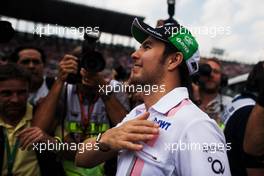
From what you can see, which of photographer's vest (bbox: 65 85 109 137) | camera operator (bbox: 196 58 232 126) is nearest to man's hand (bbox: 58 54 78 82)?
photographer's vest (bbox: 65 85 109 137)

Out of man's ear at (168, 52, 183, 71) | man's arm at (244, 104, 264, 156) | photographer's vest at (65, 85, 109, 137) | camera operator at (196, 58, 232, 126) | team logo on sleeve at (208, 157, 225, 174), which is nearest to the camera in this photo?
team logo on sleeve at (208, 157, 225, 174)

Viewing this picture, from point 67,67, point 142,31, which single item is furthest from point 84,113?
point 142,31

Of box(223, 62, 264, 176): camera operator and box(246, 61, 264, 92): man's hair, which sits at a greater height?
box(246, 61, 264, 92): man's hair

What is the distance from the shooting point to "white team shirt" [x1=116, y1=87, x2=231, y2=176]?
138 cm

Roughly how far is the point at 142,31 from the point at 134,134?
65 cm

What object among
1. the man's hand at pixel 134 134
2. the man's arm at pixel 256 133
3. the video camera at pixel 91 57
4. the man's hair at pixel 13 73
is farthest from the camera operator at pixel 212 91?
the man's hand at pixel 134 134

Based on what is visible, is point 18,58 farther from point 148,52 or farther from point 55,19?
point 55,19

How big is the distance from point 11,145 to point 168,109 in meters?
1.31

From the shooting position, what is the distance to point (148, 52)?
5.77 feet

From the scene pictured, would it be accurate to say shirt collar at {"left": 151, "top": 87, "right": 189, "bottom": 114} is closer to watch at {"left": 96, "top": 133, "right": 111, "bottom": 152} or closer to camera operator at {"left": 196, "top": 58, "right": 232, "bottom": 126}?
watch at {"left": 96, "top": 133, "right": 111, "bottom": 152}

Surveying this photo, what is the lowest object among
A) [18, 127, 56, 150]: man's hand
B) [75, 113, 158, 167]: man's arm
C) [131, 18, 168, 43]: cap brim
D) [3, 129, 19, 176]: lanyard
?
[3, 129, 19, 176]: lanyard

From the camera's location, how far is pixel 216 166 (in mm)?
1365

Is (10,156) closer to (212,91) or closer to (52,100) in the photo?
(52,100)

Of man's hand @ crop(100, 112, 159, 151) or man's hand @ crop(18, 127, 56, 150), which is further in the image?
man's hand @ crop(18, 127, 56, 150)
